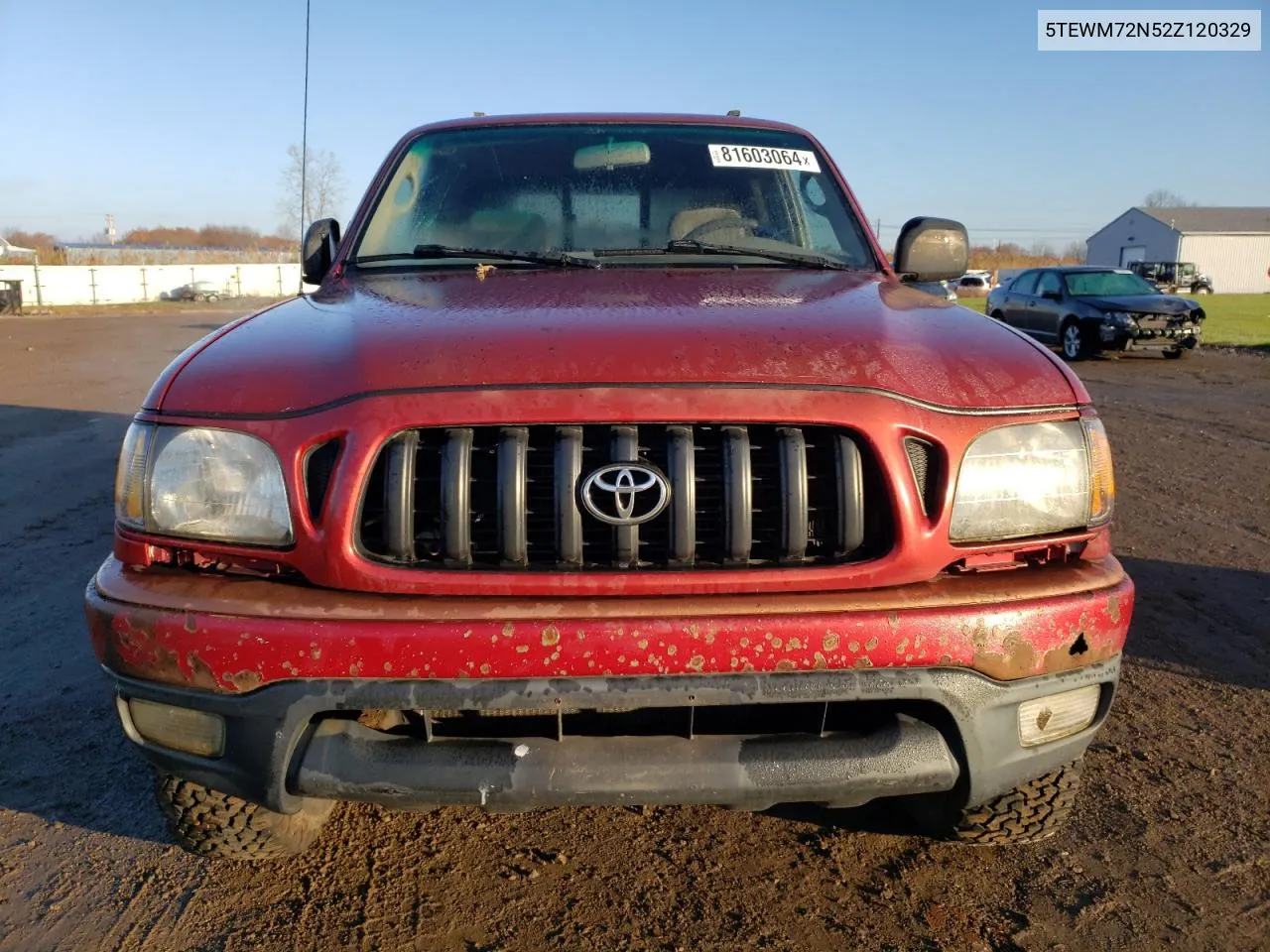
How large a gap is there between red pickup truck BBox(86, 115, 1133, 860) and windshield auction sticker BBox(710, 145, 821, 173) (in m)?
1.40

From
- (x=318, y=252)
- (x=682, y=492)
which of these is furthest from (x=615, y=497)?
(x=318, y=252)

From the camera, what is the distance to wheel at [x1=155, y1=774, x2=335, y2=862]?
2.19 m

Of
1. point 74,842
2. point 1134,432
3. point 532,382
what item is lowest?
point 74,842

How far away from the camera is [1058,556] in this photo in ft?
6.70

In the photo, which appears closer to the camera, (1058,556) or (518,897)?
(1058,556)

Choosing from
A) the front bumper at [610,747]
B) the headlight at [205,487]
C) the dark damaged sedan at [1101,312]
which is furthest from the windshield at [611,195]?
the dark damaged sedan at [1101,312]

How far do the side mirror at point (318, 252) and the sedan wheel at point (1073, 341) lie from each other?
15.9m

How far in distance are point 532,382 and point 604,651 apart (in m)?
0.54

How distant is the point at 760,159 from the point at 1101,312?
49.1ft

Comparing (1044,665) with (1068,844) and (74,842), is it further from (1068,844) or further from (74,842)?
(74,842)

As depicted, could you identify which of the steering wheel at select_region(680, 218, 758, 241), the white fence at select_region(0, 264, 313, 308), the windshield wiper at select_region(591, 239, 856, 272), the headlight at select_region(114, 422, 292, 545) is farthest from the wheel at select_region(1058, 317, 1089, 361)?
the white fence at select_region(0, 264, 313, 308)

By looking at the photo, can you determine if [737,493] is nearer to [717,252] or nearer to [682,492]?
[682,492]

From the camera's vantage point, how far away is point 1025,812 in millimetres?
2320

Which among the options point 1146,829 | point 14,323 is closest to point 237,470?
point 1146,829
